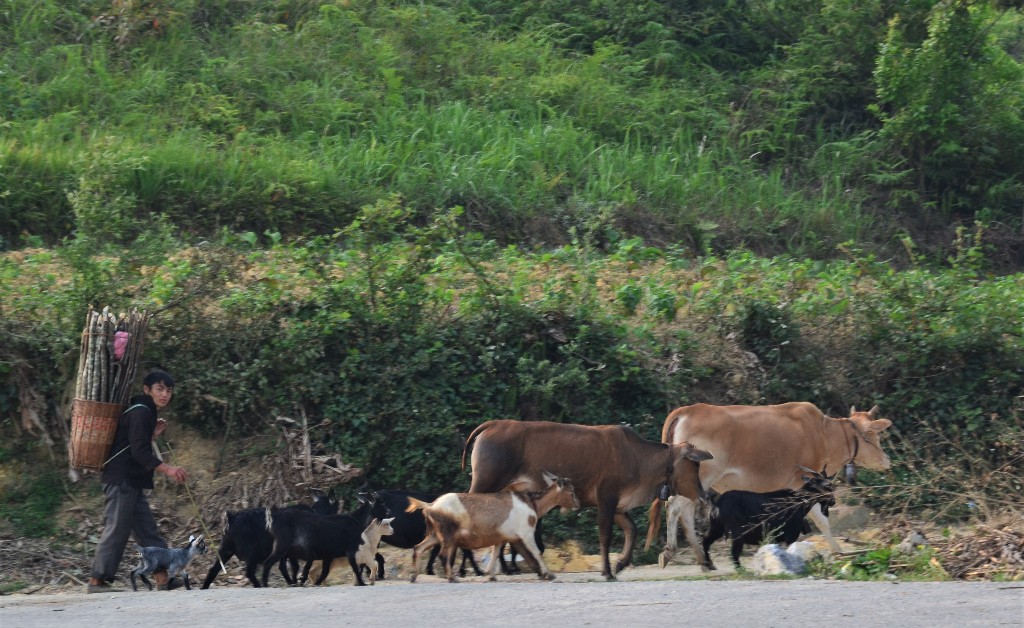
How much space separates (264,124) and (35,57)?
3459 millimetres

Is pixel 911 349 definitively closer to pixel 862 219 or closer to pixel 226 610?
pixel 862 219

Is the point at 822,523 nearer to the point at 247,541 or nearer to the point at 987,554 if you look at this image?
the point at 987,554

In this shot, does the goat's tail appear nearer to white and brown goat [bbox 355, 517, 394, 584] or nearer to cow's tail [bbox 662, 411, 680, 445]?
white and brown goat [bbox 355, 517, 394, 584]

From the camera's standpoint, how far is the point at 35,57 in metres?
17.8

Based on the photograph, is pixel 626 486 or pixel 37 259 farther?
pixel 37 259

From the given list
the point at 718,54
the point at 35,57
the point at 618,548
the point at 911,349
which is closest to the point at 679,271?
the point at 911,349

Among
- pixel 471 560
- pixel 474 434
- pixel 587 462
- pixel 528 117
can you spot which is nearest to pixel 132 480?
pixel 474 434

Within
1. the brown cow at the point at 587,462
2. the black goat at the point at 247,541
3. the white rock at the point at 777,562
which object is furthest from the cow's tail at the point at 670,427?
the black goat at the point at 247,541

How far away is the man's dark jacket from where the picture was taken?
9352mm

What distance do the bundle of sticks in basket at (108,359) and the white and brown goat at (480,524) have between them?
2.55 metres

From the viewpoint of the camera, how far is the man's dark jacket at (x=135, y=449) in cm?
935

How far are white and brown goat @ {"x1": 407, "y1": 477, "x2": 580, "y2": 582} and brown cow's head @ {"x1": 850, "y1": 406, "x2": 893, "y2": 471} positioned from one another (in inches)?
140

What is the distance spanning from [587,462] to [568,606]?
2.74 metres

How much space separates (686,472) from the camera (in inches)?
417
